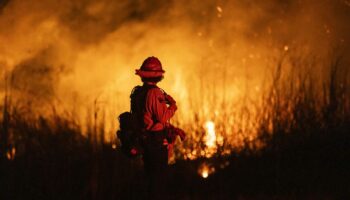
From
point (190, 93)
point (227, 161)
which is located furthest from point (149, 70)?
point (190, 93)

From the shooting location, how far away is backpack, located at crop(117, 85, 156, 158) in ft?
29.6

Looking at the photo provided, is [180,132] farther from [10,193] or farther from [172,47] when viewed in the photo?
[172,47]

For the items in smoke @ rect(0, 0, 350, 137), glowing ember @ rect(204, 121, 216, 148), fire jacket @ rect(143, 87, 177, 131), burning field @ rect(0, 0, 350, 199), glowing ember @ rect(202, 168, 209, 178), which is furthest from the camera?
smoke @ rect(0, 0, 350, 137)

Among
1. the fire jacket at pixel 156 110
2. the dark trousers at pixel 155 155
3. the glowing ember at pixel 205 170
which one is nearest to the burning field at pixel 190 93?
the glowing ember at pixel 205 170

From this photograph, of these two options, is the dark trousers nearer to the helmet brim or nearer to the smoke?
the helmet brim

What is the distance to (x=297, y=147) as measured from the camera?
13133 mm

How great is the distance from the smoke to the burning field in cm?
2

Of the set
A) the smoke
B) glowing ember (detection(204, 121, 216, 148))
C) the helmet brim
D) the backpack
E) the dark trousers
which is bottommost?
the dark trousers

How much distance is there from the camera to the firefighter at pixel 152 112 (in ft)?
29.6

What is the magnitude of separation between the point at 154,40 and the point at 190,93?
5.47 feet

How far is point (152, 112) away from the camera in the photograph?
904 centimetres

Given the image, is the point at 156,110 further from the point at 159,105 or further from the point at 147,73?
the point at 147,73

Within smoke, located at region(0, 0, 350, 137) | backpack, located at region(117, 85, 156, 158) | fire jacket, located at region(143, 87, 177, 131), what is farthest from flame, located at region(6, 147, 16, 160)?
fire jacket, located at region(143, 87, 177, 131)

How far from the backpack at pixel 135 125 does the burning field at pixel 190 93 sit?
2.35 meters
